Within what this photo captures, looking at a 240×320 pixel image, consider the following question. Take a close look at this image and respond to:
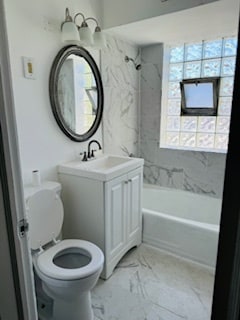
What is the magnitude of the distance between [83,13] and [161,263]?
2.43 metres

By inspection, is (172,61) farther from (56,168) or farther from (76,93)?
(56,168)

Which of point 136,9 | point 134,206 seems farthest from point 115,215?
point 136,9

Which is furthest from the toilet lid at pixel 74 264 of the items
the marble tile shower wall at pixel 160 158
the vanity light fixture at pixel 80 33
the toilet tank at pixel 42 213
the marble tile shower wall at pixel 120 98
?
the marble tile shower wall at pixel 160 158

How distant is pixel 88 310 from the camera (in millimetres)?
1544

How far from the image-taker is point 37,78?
1813mm

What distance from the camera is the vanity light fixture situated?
73.3 inches

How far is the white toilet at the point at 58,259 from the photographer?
142 cm

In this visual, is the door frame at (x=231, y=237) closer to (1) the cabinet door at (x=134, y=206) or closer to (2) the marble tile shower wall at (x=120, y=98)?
(1) the cabinet door at (x=134, y=206)

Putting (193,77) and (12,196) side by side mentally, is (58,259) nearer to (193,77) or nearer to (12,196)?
(12,196)

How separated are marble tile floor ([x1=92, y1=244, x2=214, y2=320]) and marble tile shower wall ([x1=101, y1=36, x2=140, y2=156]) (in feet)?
4.22

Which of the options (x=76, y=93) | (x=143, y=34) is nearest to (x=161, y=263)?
(x=76, y=93)

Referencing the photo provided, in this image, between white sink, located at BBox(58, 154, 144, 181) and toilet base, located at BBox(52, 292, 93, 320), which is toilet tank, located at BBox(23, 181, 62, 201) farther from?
toilet base, located at BBox(52, 292, 93, 320)

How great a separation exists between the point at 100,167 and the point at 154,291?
1.19 meters

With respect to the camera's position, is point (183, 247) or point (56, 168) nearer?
point (56, 168)
